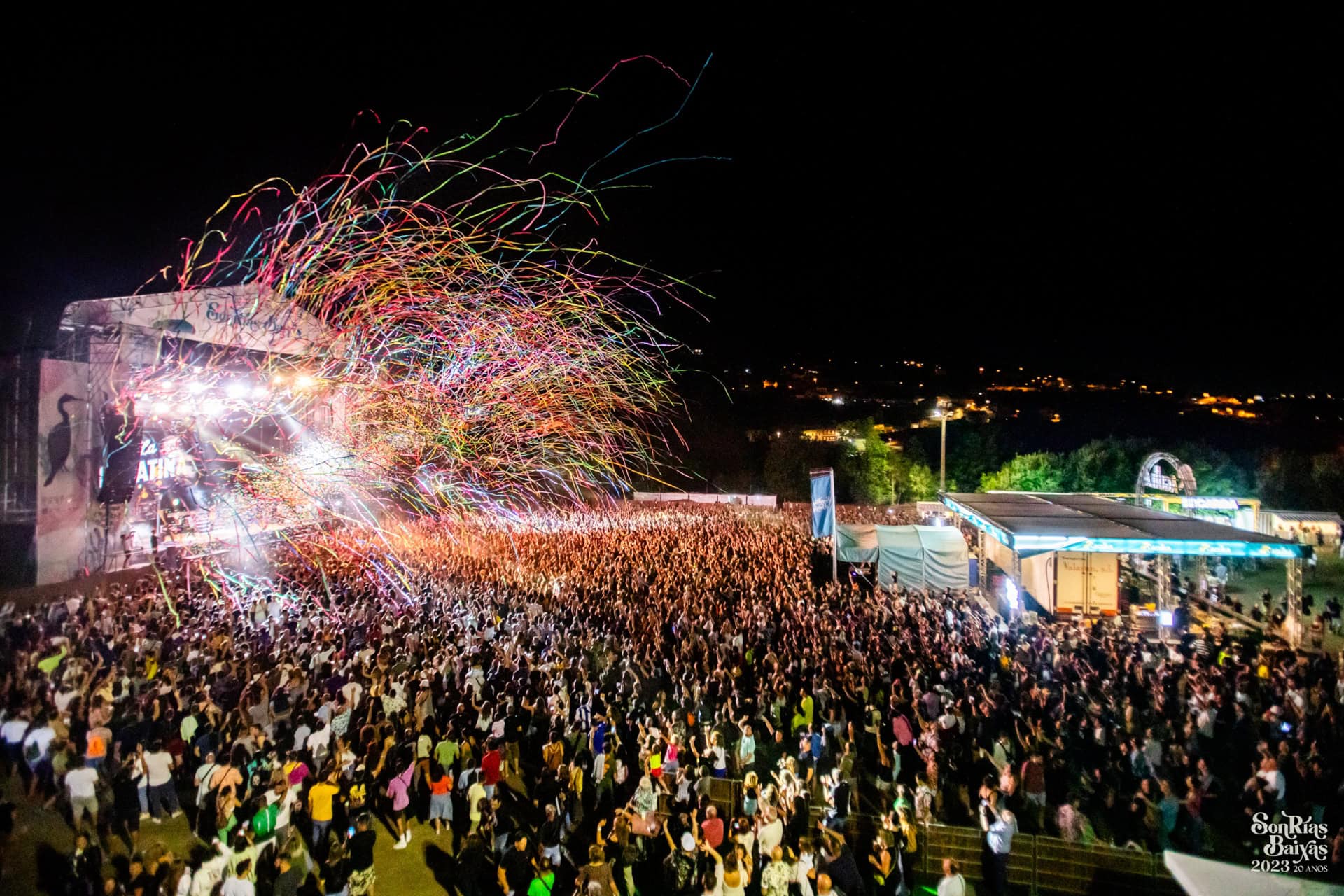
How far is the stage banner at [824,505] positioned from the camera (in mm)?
13710

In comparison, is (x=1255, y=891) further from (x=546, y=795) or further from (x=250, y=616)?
(x=250, y=616)

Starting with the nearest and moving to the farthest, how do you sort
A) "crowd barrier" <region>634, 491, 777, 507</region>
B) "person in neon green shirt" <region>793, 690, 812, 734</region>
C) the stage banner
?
"person in neon green shirt" <region>793, 690, 812, 734</region> → the stage banner → "crowd barrier" <region>634, 491, 777, 507</region>

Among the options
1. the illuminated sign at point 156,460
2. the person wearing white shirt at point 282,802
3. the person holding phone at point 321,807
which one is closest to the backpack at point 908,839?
the person holding phone at point 321,807

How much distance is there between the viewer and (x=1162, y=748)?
20.5 ft

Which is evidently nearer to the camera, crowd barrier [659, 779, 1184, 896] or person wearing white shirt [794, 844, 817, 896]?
person wearing white shirt [794, 844, 817, 896]

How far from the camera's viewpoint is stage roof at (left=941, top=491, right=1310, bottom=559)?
10.5m

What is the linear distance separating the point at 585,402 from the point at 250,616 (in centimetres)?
777

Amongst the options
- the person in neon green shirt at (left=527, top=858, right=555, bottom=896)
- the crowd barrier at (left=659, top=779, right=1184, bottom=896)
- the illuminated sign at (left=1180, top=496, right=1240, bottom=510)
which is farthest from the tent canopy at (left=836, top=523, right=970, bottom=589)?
the person in neon green shirt at (left=527, top=858, right=555, bottom=896)

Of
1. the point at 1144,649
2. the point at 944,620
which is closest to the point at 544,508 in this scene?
the point at 944,620

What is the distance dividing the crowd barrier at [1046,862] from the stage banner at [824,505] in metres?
8.71

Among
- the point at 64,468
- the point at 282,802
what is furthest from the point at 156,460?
the point at 282,802

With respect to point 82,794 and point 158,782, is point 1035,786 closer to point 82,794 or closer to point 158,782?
point 158,782

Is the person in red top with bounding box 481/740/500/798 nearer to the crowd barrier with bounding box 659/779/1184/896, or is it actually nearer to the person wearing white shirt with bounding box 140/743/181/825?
the crowd barrier with bounding box 659/779/1184/896

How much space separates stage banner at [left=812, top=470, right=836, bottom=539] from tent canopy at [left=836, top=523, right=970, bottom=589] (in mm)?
368
